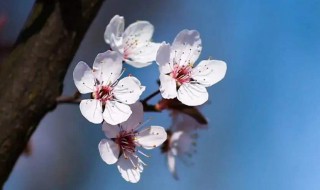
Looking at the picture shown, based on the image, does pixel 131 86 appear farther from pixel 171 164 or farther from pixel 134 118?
pixel 171 164

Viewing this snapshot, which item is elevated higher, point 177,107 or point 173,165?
point 177,107

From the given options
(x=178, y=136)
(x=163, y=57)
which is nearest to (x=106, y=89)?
(x=163, y=57)

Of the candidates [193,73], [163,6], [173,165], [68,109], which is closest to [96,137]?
[68,109]

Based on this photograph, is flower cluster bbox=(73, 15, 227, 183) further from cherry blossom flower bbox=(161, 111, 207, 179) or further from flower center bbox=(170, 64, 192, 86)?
cherry blossom flower bbox=(161, 111, 207, 179)

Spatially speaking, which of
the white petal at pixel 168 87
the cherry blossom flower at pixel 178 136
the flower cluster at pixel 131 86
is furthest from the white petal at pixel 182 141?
the white petal at pixel 168 87

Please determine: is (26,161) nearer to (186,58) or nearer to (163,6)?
(163,6)

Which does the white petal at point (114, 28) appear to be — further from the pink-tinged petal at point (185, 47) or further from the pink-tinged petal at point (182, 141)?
the pink-tinged petal at point (182, 141)

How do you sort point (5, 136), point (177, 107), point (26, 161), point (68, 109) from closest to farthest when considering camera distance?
point (5, 136)
point (177, 107)
point (26, 161)
point (68, 109)
